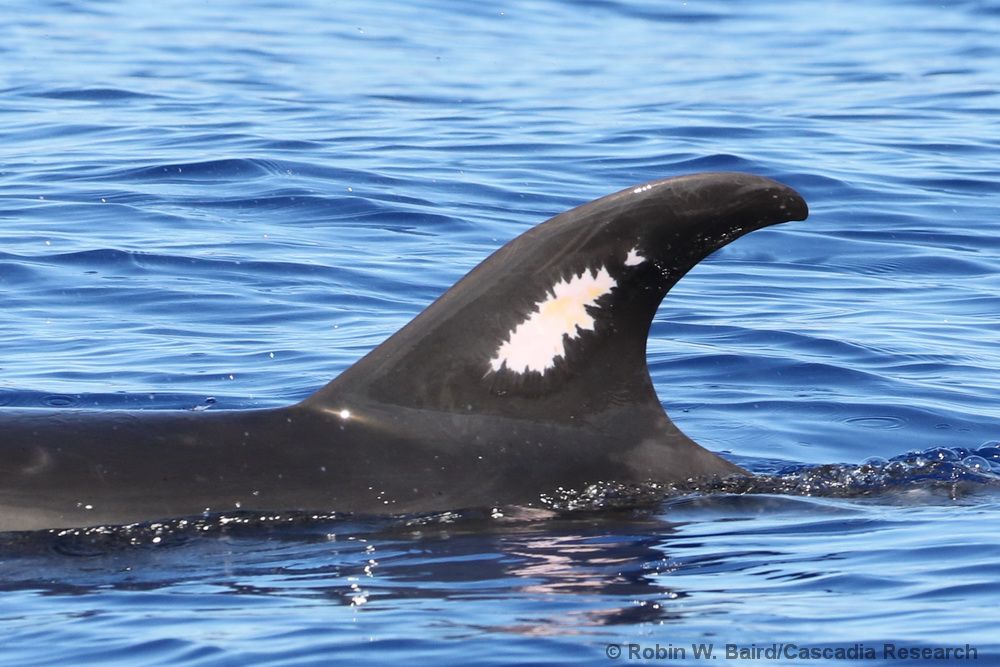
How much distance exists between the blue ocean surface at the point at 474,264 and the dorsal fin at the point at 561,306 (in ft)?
1.64

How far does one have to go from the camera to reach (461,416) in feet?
20.7

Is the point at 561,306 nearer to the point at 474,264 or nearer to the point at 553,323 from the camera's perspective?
the point at 553,323

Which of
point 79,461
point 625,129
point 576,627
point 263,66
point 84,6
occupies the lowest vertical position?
point 576,627

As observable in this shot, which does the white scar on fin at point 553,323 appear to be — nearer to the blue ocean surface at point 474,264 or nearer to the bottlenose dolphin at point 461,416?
the bottlenose dolphin at point 461,416

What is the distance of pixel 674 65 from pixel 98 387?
61.8 ft

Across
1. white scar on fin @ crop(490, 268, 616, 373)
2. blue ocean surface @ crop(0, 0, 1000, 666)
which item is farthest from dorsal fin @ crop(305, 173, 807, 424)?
blue ocean surface @ crop(0, 0, 1000, 666)

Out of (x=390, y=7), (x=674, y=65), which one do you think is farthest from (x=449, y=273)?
(x=390, y=7)

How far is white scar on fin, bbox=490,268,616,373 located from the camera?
20.4 ft

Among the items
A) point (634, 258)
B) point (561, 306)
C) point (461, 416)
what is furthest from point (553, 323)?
point (461, 416)

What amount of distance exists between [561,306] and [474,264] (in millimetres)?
7157

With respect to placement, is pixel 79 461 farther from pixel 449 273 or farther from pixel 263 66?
pixel 263 66

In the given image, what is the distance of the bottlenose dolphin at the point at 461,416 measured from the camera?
6.08m

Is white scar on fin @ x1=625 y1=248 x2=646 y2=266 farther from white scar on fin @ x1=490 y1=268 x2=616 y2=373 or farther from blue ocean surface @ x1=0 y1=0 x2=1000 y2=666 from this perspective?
blue ocean surface @ x1=0 y1=0 x2=1000 y2=666

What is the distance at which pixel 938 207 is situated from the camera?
15.8 m
